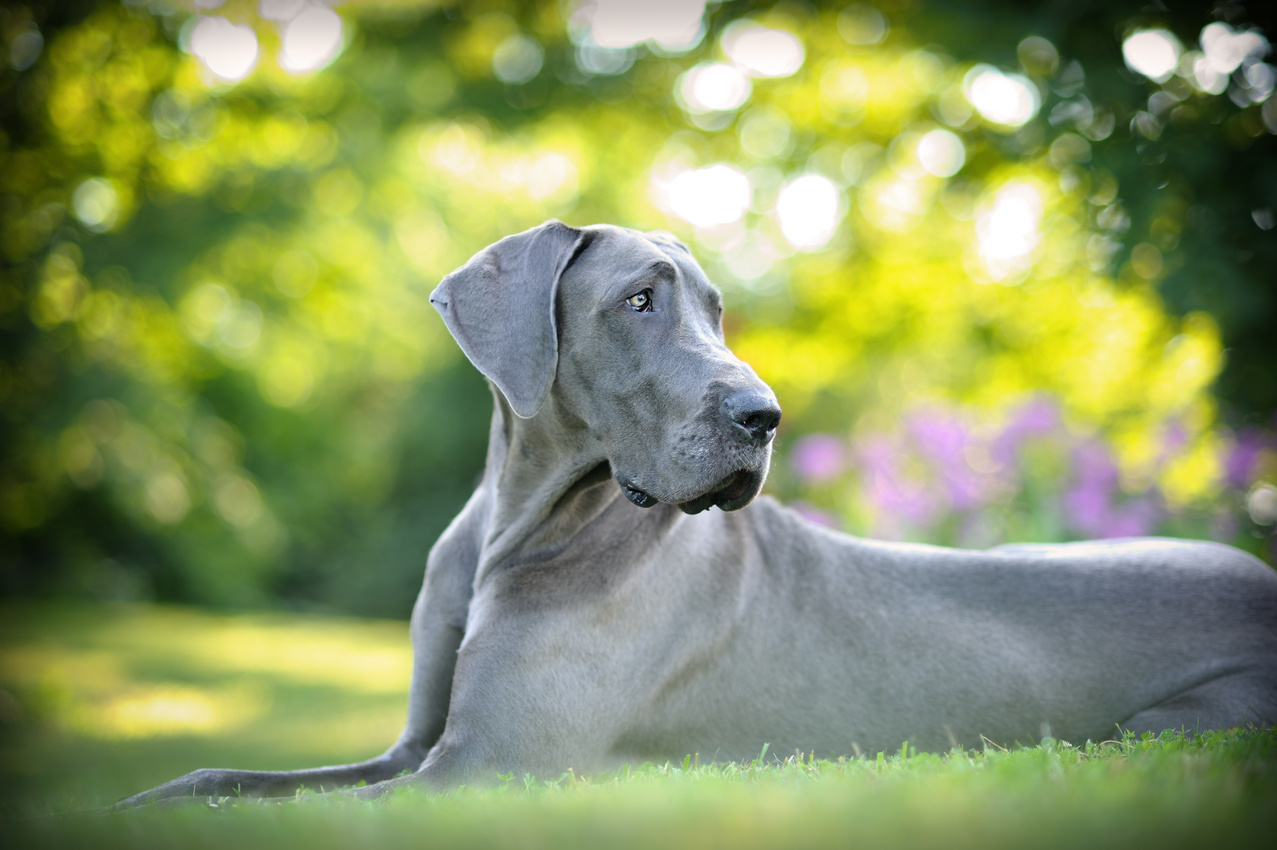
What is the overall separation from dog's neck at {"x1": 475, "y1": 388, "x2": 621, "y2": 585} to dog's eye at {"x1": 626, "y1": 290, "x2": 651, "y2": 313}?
1.55 feet

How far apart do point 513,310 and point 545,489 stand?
2.25 feet

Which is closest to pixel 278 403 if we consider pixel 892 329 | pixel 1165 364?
pixel 892 329

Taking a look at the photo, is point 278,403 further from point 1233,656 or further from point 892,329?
point 1233,656

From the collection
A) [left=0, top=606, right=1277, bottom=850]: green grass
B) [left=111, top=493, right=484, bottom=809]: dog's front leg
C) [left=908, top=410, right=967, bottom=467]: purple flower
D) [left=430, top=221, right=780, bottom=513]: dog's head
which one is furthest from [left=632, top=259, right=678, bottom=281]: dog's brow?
[left=908, top=410, right=967, bottom=467]: purple flower

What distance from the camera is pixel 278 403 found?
23.2 metres

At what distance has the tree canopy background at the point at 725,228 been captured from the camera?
7.65 m

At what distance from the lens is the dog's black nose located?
10.1 ft

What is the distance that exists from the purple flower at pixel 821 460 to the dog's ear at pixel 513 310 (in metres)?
6.86

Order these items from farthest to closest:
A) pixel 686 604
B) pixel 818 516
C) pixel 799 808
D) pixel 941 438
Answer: pixel 818 516
pixel 941 438
pixel 686 604
pixel 799 808

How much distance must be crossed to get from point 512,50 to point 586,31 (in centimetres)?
109

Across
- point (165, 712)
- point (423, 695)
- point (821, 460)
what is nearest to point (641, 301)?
point (423, 695)

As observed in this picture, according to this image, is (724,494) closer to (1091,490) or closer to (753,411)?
(753,411)

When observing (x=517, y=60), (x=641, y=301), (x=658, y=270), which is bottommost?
(x=641, y=301)

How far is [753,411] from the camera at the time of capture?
3072 millimetres
